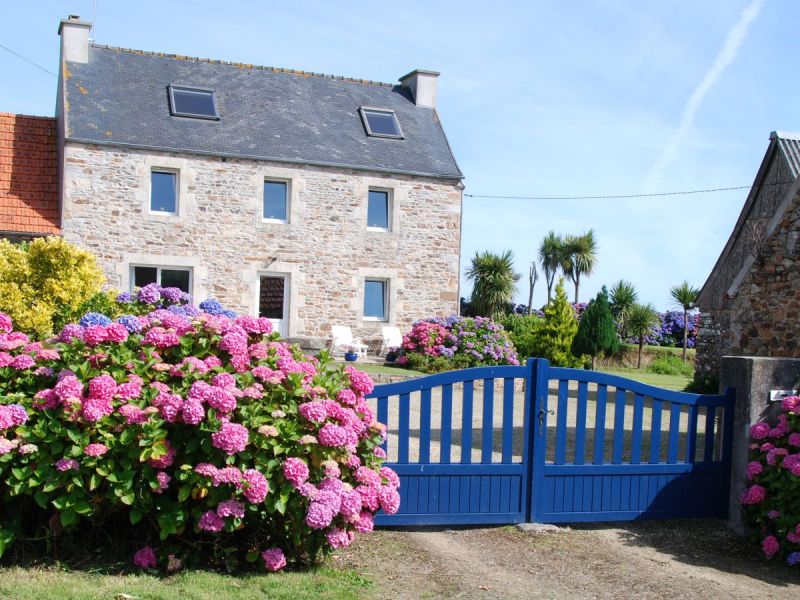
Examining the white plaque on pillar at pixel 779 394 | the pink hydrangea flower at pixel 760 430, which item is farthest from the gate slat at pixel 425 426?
the white plaque on pillar at pixel 779 394

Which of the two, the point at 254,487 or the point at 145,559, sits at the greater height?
A: the point at 254,487

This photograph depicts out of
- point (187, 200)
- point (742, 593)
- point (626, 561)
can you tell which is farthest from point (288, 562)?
point (187, 200)

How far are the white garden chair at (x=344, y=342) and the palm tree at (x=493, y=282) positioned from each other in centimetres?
960

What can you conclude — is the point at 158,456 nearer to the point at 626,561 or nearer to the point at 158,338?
the point at 158,338

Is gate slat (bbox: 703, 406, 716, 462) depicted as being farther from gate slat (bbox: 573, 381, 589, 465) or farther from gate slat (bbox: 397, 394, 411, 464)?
gate slat (bbox: 397, 394, 411, 464)

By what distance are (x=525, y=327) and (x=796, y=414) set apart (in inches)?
840

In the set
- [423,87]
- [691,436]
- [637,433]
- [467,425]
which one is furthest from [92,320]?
[423,87]

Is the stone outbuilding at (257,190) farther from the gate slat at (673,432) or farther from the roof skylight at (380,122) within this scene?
the gate slat at (673,432)

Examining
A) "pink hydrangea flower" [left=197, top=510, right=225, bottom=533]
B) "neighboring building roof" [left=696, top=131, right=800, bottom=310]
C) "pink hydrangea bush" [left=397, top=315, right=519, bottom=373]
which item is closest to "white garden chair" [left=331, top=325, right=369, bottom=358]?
"pink hydrangea bush" [left=397, top=315, right=519, bottom=373]

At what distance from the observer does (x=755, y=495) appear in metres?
6.63

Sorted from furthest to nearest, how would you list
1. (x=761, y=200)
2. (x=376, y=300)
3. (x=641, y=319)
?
(x=641, y=319) < (x=376, y=300) < (x=761, y=200)

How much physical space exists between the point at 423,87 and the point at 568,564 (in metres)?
21.1

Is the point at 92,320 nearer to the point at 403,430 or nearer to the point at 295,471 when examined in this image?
the point at 295,471

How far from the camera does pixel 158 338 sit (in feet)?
18.1
